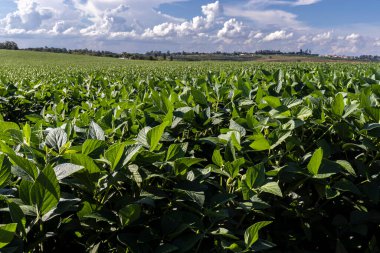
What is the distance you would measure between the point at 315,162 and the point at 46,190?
110 centimetres

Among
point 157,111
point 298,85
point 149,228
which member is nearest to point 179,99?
point 157,111

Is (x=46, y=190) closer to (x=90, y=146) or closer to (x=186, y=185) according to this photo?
(x=90, y=146)

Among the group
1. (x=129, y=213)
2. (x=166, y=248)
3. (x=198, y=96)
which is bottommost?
(x=166, y=248)

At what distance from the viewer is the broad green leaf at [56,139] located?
1.49 meters

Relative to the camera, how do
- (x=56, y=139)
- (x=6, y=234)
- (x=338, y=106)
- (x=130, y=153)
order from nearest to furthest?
(x=6, y=234)
(x=130, y=153)
(x=56, y=139)
(x=338, y=106)

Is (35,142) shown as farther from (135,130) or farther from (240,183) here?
(240,183)

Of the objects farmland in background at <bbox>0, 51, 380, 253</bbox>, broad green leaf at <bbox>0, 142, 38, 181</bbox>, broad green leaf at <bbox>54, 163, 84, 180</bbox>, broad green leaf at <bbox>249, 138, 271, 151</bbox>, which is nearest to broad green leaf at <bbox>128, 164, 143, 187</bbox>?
farmland in background at <bbox>0, 51, 380, 253</bbox>

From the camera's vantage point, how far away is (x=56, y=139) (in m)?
1.52

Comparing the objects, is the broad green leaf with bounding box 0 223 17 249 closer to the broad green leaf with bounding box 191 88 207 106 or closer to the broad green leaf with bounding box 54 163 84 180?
the broad green leaf with bounding box 54 163 84 180

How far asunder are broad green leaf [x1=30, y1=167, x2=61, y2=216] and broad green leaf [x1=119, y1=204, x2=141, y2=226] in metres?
0.23

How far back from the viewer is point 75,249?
1433 millimetres

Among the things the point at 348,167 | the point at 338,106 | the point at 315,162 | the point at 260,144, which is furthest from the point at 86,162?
the point at 338,106

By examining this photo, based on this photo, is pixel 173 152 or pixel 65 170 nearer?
pixel 65 170

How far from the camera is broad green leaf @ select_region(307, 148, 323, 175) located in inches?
59.7
